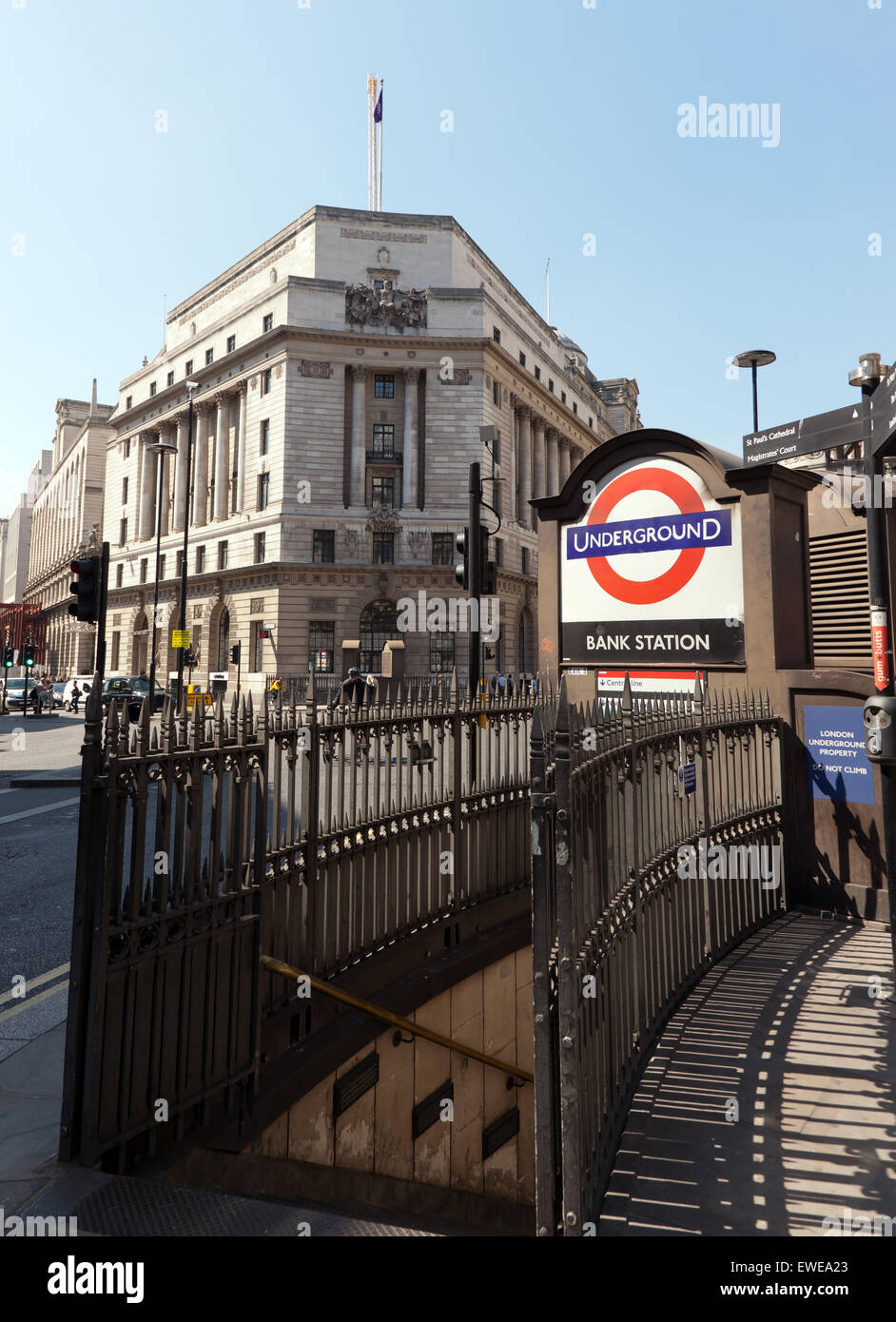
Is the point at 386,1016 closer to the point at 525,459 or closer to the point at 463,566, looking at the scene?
the point at 463,566

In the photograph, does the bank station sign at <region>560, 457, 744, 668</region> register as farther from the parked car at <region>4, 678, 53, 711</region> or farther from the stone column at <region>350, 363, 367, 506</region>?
the stone column at <region>350, 363, 367, 506</region>

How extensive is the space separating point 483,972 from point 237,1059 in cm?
309

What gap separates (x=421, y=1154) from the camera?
6.14m

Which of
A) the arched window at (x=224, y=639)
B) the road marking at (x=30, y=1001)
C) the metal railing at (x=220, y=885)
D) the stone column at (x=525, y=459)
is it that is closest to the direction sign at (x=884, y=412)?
the metal railing at (x=220, y=885)

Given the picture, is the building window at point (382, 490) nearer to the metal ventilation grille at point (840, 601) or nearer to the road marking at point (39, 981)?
the metal ventilation grille at point (840, 601)

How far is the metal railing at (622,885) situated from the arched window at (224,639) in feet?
148

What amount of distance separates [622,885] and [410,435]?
4580 cm

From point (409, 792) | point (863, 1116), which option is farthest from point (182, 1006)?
point (863, 1116)

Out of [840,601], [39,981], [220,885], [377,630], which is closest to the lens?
[220,885]

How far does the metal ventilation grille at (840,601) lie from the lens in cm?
913

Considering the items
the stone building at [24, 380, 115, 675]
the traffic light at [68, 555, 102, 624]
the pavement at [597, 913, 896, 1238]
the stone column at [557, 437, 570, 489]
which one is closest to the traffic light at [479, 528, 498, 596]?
the traffic light at [68, 555, 102, 624]

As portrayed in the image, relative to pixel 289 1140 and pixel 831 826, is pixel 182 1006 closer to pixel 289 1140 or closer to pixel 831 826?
pixel 289 1140

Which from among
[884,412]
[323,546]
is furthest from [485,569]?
[323,546]

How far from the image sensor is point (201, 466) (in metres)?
55.5
